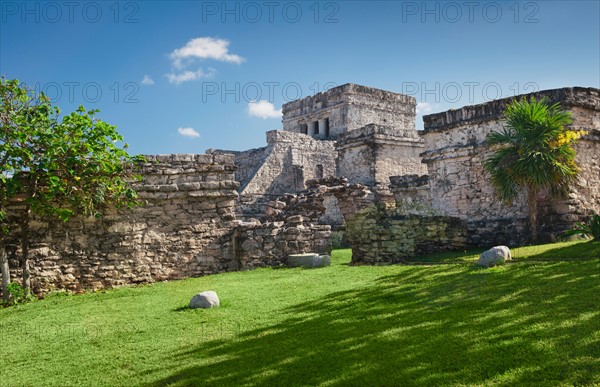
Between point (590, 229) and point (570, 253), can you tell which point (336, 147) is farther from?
point (570, 253)

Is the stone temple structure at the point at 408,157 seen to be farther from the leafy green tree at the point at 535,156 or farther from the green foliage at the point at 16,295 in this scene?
the green foliage at the point at 16,295

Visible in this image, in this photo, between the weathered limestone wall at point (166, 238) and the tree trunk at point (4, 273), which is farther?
the weathered limestone wall at point (166, 238)

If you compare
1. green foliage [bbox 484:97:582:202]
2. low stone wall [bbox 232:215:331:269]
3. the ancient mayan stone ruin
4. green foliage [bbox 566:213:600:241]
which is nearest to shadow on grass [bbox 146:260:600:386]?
green foliage [bbox 566:213:600:241]

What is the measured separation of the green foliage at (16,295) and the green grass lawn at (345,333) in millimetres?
740

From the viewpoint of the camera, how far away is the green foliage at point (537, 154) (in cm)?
1008

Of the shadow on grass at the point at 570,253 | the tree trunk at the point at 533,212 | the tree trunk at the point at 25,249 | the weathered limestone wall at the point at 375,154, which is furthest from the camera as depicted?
the weathered limestone wall at the point at 375,154

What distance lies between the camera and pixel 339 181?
56.7 feet

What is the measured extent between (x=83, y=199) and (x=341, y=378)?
7069 millimetres

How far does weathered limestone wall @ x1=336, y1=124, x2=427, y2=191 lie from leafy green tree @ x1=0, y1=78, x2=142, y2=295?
12.2 m

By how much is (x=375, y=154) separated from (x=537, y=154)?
10375mm

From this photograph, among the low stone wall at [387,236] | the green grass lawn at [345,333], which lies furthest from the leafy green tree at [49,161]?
the low stone wall at [387,236]

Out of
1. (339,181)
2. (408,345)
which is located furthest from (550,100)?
(408,345)

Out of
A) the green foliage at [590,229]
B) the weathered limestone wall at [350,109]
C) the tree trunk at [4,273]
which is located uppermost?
the weathered limestone wall at [350,109]

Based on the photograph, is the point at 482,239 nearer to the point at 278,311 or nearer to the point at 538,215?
the point at 538,215
